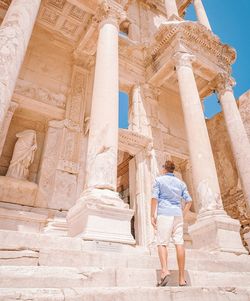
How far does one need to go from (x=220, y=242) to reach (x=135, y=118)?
275 inches

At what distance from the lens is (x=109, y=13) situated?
8883 mm

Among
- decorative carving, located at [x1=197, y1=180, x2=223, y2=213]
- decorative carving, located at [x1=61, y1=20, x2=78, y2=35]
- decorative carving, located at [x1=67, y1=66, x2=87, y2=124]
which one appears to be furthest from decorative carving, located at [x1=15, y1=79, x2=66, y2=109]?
decorative carving, located at [x1=197, y1=180, x2=223, y2=213]

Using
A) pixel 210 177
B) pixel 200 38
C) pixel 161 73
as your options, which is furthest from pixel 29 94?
pixel 200 38

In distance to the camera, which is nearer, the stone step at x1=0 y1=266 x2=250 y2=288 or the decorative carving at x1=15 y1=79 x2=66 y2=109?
the stone step at x1=0 y1=266 x2=250 y2=288

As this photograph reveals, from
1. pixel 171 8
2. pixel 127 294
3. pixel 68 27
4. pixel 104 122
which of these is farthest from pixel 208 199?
pixel 171 8

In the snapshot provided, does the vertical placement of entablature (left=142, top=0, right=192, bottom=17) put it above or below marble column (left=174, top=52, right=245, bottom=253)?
above

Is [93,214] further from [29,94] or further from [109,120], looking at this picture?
[29,94]

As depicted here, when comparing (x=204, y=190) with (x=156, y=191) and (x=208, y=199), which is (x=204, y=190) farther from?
(x=156, y=191)

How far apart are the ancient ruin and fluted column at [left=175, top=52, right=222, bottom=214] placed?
0.05 m

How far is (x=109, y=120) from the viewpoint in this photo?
266 inches

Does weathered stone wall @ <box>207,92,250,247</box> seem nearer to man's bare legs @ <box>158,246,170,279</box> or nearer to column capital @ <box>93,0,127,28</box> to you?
column capital @ <box>93,0,127,28</box>

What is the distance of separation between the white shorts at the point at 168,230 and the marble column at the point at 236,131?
6801mm

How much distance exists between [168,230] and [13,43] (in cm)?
483

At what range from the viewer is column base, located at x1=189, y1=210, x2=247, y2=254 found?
7090mm
